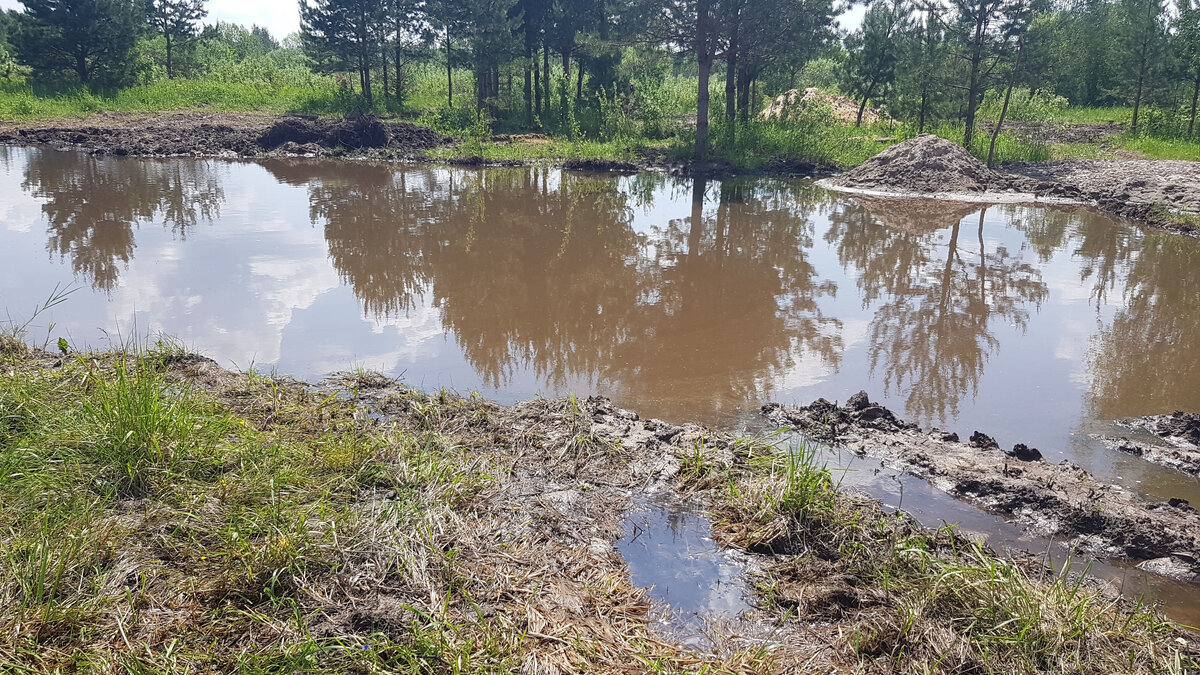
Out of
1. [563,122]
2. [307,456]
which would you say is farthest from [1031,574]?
[563,122]

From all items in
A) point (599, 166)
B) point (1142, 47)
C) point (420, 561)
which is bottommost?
point (420, 561)

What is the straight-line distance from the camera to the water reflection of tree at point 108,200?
1056 centimetres

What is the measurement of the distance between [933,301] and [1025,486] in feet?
16.4

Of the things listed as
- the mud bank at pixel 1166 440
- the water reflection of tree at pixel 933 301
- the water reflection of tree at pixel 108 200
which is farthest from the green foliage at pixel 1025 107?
the water reflection of tree at pixel 108 200

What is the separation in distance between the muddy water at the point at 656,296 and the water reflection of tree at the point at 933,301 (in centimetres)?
5

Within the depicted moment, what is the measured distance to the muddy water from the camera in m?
6.86

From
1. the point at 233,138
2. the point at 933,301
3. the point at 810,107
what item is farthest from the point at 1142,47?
the point at 233,138

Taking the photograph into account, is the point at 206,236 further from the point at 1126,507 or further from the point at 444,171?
the point at 1126,507

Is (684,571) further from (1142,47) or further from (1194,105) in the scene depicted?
(1142,47)

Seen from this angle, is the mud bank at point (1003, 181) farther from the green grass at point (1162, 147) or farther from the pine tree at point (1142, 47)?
the pine tree at point (1142, 47)

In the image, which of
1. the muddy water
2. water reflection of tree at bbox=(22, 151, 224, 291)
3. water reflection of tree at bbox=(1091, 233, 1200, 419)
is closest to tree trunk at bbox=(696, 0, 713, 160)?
the muddy water

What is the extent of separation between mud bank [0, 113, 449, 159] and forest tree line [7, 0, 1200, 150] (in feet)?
15.3

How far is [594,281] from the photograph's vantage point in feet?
32.4

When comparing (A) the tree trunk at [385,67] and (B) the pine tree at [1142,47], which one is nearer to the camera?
(B) the pine tree at [1142,47]
